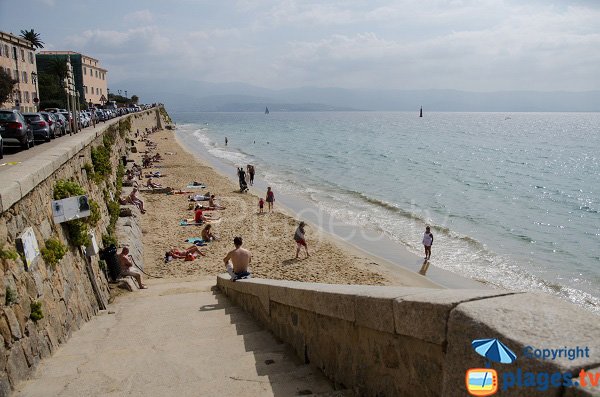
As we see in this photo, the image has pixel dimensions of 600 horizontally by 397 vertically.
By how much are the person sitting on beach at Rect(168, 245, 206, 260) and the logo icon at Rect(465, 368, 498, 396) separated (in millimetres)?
14639

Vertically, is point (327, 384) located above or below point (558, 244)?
above

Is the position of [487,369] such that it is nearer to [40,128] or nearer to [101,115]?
[40,128]

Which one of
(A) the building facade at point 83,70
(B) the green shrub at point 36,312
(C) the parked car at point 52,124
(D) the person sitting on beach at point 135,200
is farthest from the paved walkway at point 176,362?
(A) the building facade at point 83,70

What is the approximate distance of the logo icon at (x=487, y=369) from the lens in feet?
7.21

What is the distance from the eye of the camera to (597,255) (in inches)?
792

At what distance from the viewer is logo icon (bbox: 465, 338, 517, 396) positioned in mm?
2197

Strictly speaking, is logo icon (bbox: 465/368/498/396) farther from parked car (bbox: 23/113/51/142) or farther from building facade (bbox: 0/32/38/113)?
building facade (bbox: 0/32/38/113)

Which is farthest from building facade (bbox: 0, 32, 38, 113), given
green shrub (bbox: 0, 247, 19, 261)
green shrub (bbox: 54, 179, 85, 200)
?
green shrub (bbox: 0, 247, 19, 261)

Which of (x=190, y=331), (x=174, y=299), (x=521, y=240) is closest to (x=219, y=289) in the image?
(x=174, y=299)

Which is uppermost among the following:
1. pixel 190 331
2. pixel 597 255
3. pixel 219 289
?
pixel 190 331

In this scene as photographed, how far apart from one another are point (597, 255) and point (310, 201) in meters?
15.2

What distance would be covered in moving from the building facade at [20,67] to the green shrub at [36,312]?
4624 centimetres

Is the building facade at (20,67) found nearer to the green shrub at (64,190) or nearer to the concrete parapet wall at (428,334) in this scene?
the green shrub at (64,190)

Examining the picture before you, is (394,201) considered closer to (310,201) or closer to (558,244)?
(310,201)
